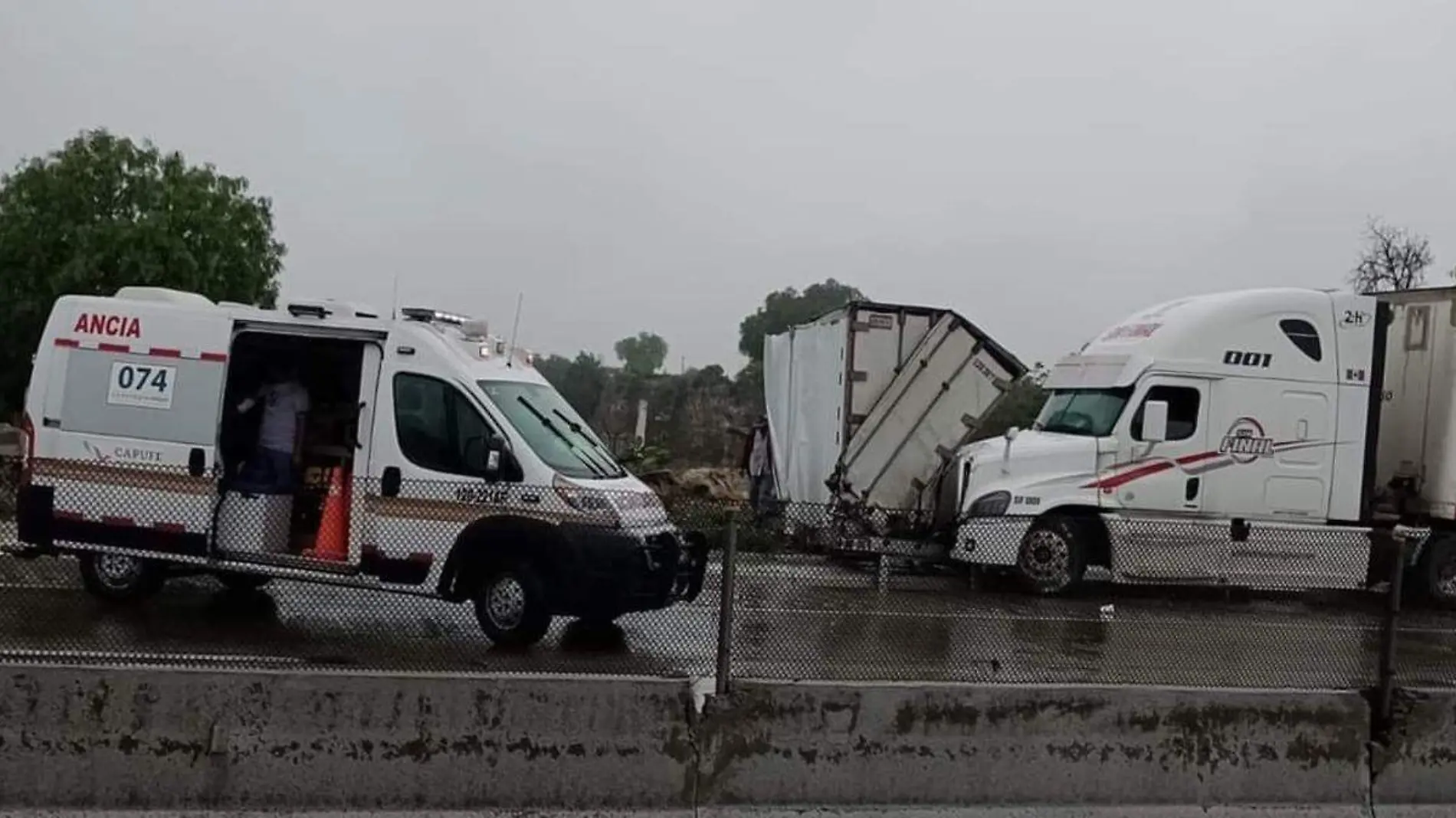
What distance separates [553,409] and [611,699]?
537 centimetres

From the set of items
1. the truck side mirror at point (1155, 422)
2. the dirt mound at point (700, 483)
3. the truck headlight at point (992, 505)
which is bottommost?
the dirt mound at point (700, 483)

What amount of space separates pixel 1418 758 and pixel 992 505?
8473 mm

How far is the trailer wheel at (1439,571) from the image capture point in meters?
15.7

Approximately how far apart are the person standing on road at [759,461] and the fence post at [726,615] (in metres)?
14.7

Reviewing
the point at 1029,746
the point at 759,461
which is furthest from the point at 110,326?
the point at 759,461

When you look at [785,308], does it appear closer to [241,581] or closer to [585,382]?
[585,382]

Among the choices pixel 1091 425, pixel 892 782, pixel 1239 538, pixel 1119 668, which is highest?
pixel 1091 425

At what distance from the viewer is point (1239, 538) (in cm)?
1091

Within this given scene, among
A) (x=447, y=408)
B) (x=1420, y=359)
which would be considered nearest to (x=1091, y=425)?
(x=1420, y=359)

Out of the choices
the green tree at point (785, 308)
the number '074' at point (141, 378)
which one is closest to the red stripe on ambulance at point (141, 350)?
the number '074' at point (141, 378)

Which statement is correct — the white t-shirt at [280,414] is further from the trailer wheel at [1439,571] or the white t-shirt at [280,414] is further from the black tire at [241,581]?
the trailer wheel at [1439,571]

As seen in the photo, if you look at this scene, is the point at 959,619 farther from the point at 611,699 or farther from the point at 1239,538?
the point at 1239,538

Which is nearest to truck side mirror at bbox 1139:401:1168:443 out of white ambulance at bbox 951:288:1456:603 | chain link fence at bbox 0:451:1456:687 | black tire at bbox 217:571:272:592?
white ambulance at bbox 951:288:1456:603

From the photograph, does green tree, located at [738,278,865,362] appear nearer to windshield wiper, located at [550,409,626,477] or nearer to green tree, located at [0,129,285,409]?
green tree, located at [0,129,285,409]
